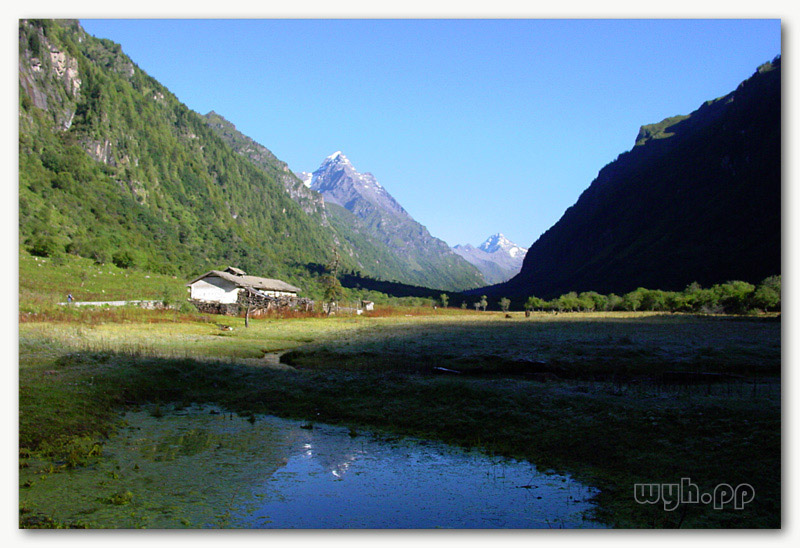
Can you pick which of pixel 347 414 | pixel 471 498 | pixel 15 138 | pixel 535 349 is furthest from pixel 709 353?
pixel 15 138

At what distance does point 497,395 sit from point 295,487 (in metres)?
11.0

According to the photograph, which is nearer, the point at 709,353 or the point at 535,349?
the point at 709,353

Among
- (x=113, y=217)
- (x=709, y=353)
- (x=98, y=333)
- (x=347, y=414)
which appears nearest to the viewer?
(x=347, y=414)

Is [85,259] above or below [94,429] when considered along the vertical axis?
above

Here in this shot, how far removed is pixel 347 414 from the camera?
21.2 metres

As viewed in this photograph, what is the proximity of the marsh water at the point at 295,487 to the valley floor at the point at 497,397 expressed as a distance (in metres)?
0.73

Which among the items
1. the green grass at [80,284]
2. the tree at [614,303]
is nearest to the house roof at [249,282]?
the green grass at [80,284]

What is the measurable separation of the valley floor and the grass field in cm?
7

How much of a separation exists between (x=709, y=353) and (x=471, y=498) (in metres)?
28.7

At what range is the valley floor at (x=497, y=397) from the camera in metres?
13.9

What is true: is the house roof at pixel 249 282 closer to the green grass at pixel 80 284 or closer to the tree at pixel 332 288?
the green grass at pixel 80 284

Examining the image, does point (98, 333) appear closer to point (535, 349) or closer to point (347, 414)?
point (347, 414)

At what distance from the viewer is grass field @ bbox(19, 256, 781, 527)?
14.0 meters

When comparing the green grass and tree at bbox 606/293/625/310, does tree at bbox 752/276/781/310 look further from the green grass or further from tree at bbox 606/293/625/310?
the green grass
